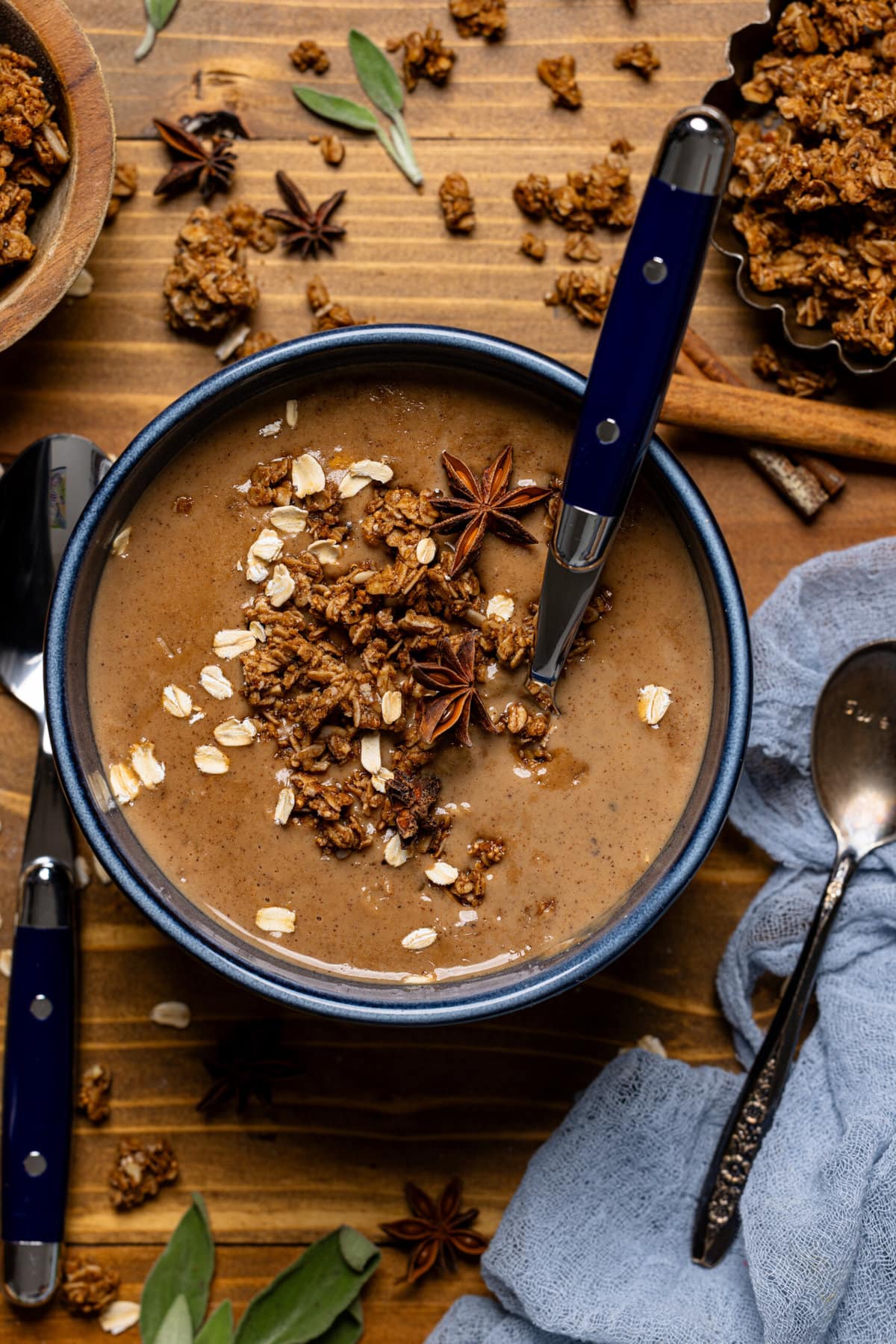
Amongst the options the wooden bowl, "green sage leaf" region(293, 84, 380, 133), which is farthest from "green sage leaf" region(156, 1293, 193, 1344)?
"green sage leaf" region(293, 84, 380, 133)

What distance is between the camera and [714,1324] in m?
1.45

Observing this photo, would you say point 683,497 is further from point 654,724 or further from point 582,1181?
point 582,1181

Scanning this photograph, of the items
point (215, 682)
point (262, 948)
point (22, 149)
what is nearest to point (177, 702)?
point (215, 682)

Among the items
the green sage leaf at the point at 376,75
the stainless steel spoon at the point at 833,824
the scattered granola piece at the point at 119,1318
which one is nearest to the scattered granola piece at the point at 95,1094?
the scattered granola piece at the point at 119,1318

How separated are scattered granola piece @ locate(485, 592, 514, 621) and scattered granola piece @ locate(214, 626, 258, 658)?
0.27 m

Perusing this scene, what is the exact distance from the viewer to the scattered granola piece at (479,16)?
154 cm

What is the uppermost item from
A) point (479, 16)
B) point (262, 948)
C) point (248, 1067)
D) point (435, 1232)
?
point (479, 16)

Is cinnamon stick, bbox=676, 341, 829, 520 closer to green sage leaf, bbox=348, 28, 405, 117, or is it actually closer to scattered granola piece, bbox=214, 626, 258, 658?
green sage leaf, bbox=348, 28, 405, 117

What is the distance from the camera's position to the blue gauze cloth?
4.72 ft

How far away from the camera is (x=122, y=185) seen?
1.55 metres

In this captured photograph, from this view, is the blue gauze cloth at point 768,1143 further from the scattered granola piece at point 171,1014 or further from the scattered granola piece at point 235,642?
the scattered granola piece at point 235,642

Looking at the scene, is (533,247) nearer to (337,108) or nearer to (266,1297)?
(337,108)

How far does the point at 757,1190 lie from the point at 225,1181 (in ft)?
2.22

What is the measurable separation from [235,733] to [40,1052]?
0.51 m
